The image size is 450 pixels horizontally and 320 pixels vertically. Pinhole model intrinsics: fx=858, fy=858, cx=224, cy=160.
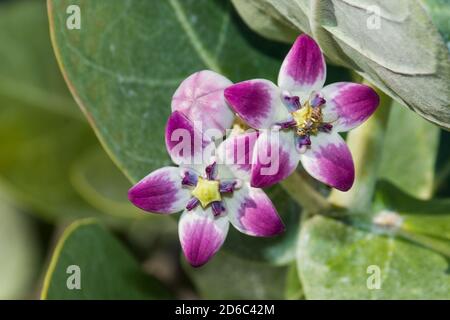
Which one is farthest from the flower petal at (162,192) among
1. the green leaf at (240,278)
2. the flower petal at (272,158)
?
the green leaf at (240,278)

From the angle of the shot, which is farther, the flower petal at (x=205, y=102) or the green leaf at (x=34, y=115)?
the green leaf at (x=34, y=115)

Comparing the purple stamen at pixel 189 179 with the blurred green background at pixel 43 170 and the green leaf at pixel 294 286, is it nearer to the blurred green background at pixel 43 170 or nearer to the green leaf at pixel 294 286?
the green leaf at pixel 294 286

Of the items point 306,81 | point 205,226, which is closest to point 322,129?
point 306,81

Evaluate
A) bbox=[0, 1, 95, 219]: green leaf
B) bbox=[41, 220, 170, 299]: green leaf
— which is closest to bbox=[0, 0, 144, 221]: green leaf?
bbox=[0, 1, 95, 219]: green leaf

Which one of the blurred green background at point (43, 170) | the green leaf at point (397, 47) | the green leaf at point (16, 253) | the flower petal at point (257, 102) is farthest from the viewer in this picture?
the green leaf at point (16, 253)

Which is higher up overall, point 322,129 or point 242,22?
point 242,22

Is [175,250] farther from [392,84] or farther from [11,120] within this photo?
[392,84]

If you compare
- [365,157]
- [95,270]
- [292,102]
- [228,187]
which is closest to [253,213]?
[228,187]
